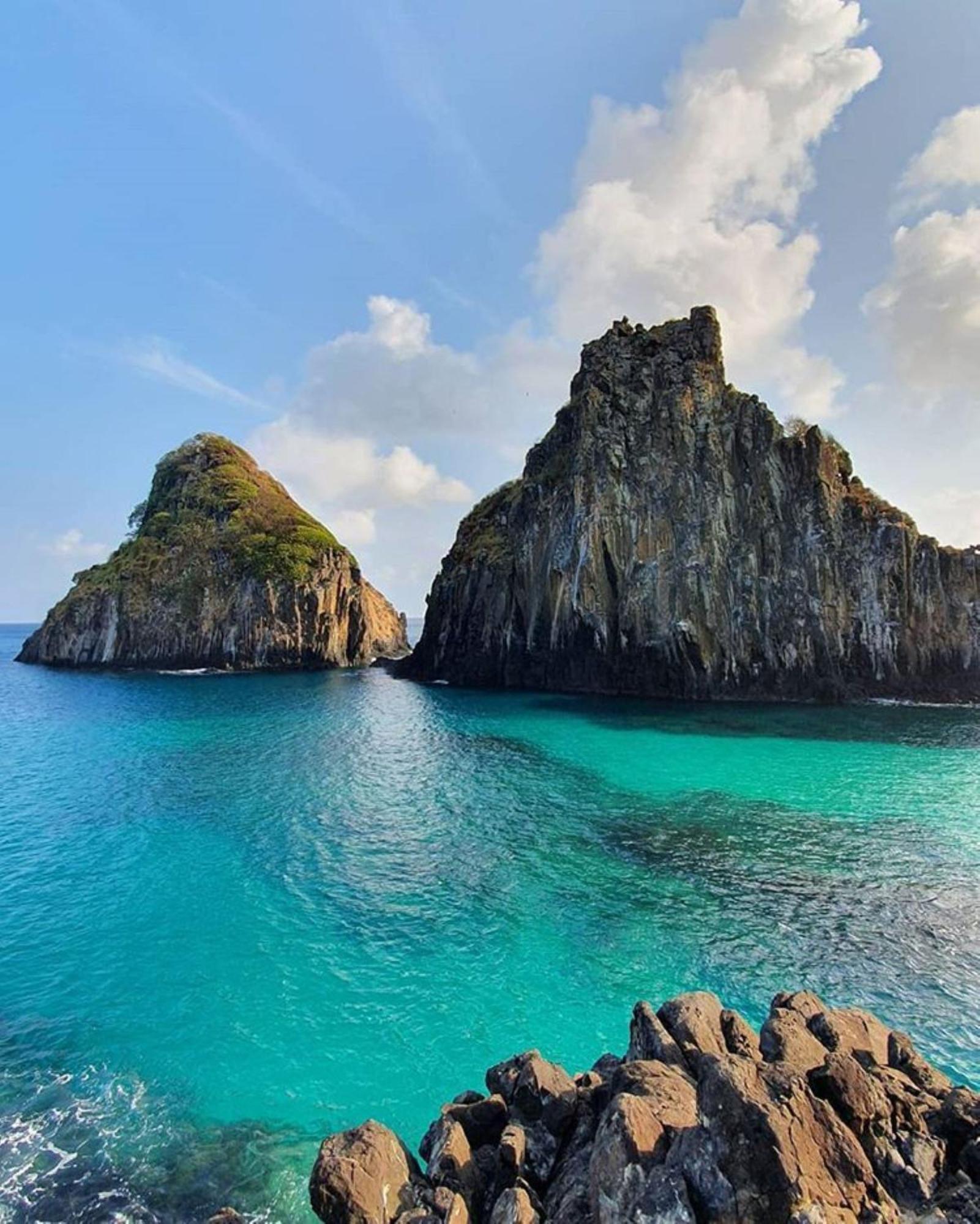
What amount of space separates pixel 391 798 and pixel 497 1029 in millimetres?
16816

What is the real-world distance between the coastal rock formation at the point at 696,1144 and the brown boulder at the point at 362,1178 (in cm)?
2

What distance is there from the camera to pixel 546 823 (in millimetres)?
24625

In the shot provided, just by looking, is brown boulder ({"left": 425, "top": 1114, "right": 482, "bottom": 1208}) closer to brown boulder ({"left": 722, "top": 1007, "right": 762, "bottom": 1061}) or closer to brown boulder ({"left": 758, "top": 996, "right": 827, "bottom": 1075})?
brown boulder ({"left": 722, "top": 1007, "right": 762, "bottom": 1061})

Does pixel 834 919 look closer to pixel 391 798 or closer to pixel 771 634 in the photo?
pixel 391 798

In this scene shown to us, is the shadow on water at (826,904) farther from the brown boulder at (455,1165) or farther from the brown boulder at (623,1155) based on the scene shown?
the brown boulder at (455,1165)

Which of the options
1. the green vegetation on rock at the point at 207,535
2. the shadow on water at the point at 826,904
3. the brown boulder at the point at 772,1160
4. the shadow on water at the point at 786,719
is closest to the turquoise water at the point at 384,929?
the shadow on water at the point at 826,904

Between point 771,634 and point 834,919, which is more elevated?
point 771,634

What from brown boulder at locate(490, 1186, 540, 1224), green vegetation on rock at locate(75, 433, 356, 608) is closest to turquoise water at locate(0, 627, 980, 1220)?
brown boulder at locate(490, 1186, 540, 1224)

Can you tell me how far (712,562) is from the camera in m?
61.1

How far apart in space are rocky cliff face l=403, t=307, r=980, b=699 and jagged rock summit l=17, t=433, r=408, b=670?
3849cm

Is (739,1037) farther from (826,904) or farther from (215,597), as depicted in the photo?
(215,597)

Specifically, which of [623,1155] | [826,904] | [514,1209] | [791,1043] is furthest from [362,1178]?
[826,904]

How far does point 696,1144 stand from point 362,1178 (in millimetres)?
4103

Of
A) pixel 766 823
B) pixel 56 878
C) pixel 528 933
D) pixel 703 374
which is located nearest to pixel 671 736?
pixel 766 823
